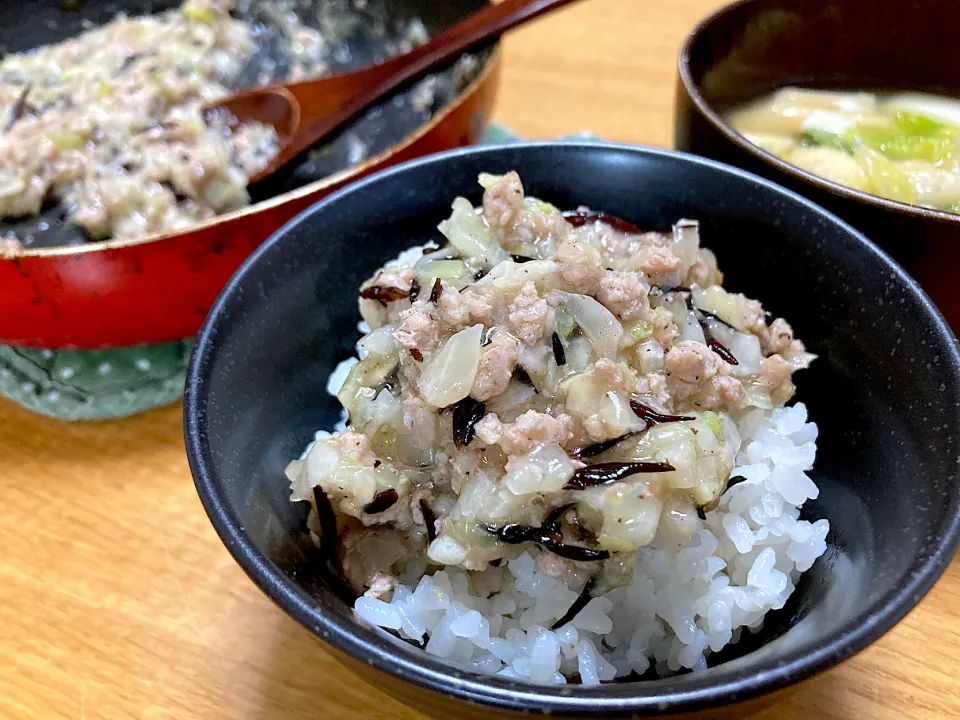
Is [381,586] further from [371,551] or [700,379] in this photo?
[700,379]

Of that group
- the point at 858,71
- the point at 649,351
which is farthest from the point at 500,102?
the point at 649,351

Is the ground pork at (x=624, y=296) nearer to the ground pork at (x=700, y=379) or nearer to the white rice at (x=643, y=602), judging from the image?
the ground pork at (x=700, y=379)

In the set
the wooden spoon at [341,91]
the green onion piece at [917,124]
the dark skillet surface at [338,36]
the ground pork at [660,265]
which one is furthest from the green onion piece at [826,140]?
the dark skillet surface at [338,36]

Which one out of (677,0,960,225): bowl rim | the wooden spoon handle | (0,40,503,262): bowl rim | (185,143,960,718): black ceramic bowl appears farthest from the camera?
the wooden spoon handle

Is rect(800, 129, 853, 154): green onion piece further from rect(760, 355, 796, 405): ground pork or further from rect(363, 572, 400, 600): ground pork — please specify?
rect(363, 572, 400, 600): ground pork

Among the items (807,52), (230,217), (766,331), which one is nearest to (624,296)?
(766,331)

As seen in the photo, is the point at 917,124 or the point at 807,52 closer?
the point at 917,124

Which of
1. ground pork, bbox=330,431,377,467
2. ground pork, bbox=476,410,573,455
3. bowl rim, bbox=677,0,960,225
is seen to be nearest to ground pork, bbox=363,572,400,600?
ground pork, bbox=330,431,377,467
